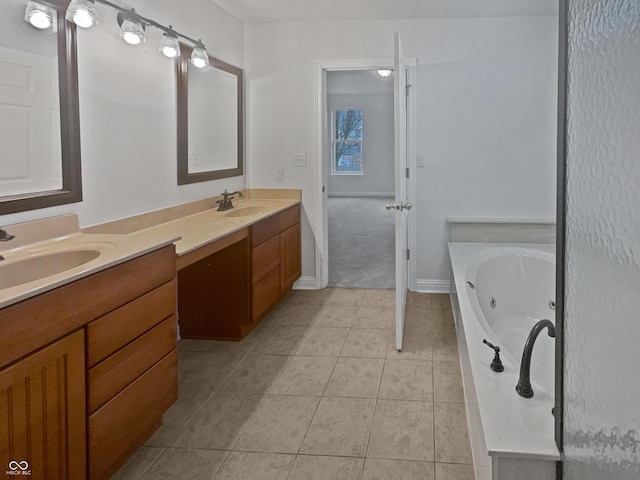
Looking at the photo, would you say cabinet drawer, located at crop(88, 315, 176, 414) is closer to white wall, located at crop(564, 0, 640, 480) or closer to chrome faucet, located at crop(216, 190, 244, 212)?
white wall, located at crop(564, 0, 640, 480)

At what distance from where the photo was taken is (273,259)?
3906mm

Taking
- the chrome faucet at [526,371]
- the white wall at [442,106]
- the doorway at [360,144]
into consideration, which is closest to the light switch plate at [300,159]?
the white wall at [442,106]

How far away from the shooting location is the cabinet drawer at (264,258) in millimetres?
3488

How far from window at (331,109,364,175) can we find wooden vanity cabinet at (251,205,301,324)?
7161 mm

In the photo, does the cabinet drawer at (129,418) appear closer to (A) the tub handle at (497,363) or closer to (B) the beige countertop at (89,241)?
(B) the beige countertop at (89,241)

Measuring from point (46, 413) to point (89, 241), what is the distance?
2.86ft

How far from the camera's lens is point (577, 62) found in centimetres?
110

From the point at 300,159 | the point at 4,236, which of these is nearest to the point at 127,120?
the point at 4,236

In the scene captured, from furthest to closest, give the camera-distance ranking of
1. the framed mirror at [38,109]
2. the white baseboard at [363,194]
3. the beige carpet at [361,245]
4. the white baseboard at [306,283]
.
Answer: the white baseboard at [363,194]
the beige carpet at [361,245]
the white baseboard at [306,283]
the framed mirror at [38,109]

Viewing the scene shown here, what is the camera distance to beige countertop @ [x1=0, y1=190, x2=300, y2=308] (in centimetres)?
165

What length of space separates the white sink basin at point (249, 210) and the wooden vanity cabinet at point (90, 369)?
5.51ft

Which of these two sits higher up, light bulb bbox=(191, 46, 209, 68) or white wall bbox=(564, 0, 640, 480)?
light bulb bbox=(191, 46, 209, 68)

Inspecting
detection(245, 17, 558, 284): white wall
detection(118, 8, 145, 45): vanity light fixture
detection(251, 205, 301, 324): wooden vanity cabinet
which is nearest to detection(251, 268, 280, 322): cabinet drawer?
detection(251, 205, 301, 324): wooden vanity cabinet

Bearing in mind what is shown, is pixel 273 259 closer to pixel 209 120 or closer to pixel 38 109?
pixel 209 120
